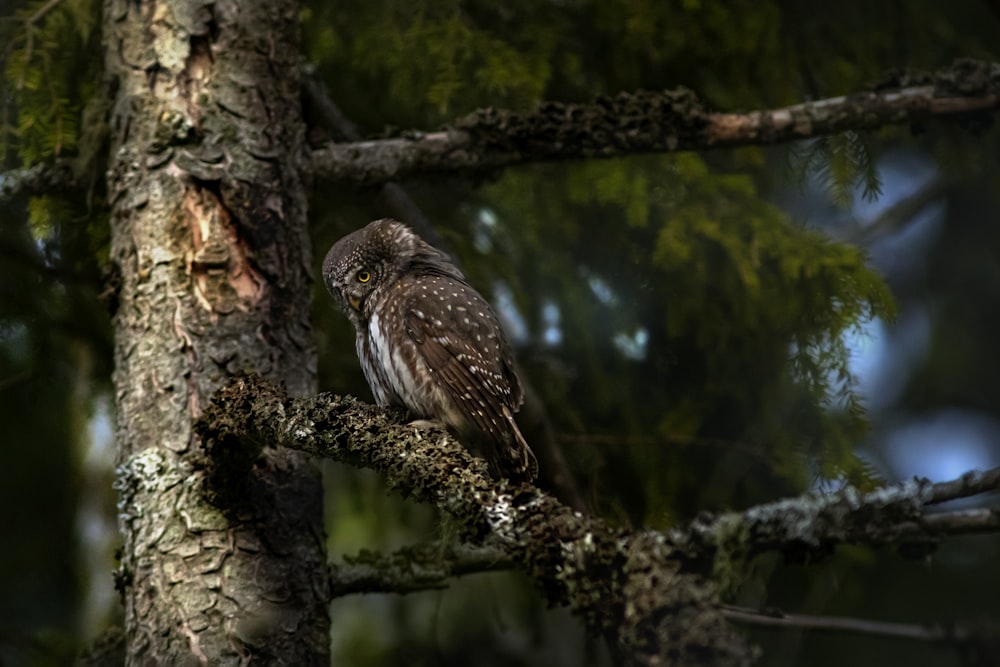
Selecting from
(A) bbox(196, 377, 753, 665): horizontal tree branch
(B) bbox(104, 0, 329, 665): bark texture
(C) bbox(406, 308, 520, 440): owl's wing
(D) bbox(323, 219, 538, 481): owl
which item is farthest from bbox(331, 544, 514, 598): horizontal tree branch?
(A) bbox(196, 377, 753, 665): horizontal tree branch

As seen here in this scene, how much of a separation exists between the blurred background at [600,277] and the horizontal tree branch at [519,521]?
3.42 feet

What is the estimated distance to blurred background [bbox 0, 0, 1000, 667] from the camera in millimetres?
4227

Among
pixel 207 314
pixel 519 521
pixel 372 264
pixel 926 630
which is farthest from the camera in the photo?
pixel 372 264

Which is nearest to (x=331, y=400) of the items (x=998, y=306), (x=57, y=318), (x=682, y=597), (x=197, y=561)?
(x=197, y=561)

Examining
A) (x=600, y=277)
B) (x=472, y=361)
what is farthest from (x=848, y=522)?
(x=600, y=277)

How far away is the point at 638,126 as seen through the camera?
3734 millimetres

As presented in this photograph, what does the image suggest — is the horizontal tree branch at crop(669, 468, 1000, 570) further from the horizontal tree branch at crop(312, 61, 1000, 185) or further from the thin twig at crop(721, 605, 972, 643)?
the horizontal tree branch at crop(312, 61, 1000, 185)

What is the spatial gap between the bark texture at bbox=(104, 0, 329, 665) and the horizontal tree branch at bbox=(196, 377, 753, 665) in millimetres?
201

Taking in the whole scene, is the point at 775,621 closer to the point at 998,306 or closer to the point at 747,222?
the point at 747,222

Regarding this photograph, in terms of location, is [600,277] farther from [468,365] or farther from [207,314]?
[207,314]

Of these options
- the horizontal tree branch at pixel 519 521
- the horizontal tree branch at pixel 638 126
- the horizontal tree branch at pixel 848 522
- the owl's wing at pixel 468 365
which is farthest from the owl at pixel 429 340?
the horizontal tree branch at pixel 848 522

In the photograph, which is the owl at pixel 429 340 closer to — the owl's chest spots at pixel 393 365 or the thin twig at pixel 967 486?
the owl's chest spots at pixel 393 365

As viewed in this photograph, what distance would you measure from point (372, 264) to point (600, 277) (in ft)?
4.81

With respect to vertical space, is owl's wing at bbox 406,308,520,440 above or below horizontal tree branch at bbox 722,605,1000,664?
above
